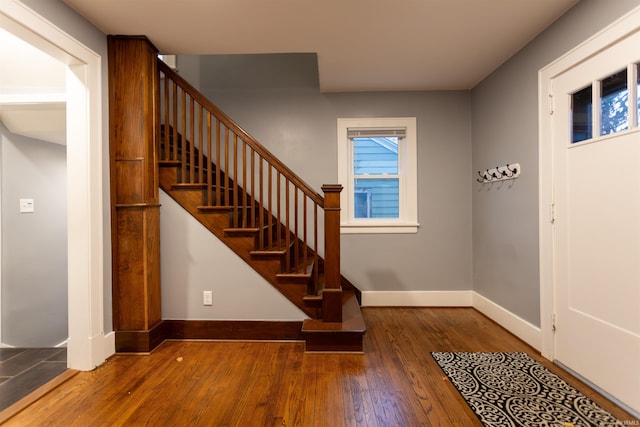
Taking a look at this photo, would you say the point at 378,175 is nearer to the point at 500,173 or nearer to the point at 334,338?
the point at 500,173

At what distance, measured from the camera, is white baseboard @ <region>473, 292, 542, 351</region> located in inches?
93.9

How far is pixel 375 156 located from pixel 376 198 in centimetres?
50

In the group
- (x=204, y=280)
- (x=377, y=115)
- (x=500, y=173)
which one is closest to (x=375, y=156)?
(x=377, y=115)

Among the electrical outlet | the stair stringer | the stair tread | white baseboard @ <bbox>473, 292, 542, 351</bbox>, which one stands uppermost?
the stair tread

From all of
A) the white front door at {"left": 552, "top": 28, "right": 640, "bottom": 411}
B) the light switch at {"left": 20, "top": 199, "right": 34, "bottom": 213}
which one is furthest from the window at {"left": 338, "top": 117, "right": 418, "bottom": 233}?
the light switch at {"left": 20, "top": 199, "right": 34, "bottom": 213}

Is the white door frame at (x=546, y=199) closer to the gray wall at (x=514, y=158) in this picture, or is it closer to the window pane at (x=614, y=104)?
the gray wall at (x=514, y=158)

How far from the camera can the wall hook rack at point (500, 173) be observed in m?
2.61

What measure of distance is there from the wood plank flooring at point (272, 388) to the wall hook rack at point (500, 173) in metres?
1.42

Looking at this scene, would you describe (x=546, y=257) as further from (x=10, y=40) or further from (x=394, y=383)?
(x=10, y=40)

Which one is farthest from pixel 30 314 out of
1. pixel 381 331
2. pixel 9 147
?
pixel 381 331

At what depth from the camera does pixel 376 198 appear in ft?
Answer: 11.8

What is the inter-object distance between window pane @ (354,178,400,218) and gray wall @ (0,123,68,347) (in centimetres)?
362

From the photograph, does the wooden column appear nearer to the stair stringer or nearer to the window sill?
the stair stringer

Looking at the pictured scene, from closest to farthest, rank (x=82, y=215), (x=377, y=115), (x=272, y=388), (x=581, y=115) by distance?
(x=272, y=388), (x=581, y=115), (x=82, y=215), (x=377, y=115)
